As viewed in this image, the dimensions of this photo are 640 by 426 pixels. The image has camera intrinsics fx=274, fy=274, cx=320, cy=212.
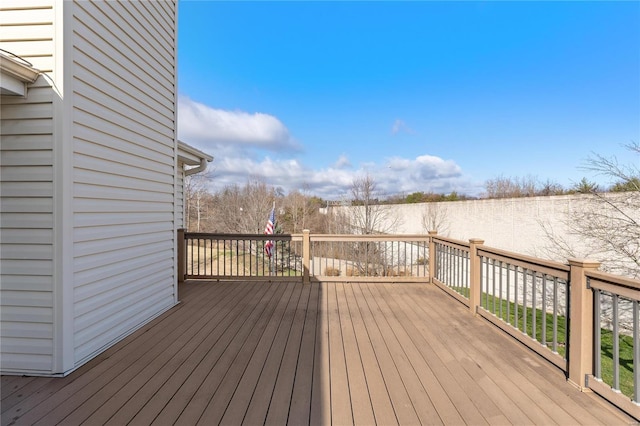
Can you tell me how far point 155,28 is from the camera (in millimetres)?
3258

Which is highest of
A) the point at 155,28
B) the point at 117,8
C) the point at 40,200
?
the point at 155,28

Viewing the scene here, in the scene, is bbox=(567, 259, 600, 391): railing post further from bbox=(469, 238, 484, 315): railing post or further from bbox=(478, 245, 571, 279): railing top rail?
bbox=(469, 238, 484, 315): railing post

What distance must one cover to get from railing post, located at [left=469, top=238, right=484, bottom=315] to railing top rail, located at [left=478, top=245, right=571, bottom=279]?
0.13 meters

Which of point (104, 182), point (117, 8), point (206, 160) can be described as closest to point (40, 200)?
point (104, 182)

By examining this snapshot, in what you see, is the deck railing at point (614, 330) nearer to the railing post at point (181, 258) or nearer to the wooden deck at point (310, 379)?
the wooden deck at point (310, 379)

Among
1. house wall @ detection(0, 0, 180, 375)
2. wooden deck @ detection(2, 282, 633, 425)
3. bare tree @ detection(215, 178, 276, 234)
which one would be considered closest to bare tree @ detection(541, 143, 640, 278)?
wooden deck @ detection(2, 282, 633, 425)

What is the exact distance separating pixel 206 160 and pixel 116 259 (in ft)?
11.5

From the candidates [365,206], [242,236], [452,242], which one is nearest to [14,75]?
[242,236]

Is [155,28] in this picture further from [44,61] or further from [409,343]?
[409,343]

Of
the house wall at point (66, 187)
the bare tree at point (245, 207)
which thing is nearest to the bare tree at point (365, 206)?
the bare tree at point (245, 207)

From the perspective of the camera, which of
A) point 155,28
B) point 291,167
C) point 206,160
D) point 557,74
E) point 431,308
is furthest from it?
point 291,167

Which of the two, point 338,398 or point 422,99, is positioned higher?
point 422,99

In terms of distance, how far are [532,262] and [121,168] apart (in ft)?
13.1

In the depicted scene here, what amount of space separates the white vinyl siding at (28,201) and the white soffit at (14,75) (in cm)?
5
